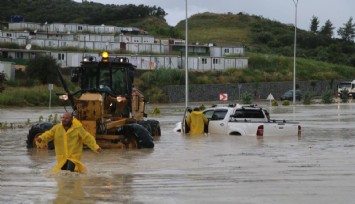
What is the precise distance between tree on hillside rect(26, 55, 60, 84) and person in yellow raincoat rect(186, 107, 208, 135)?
50.5m

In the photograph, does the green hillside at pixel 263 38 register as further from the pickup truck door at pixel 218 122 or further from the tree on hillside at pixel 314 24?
the pickup truck door at pixel 218 122

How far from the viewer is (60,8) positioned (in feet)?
563

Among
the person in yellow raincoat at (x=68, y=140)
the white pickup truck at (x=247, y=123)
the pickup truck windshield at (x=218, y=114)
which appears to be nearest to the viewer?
the person in yellow raincoat at (x=68, y=140)

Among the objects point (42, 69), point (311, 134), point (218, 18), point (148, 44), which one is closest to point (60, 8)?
point (218, 18)

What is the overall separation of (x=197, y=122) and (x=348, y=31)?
5818 inches

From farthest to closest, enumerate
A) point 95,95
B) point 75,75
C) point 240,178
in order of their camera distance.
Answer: point 75,75
point 95,95
point 240,178

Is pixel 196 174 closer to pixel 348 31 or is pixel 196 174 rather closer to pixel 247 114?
pixel 247 114

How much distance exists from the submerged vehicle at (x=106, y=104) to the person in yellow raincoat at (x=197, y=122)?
4179 millimetres

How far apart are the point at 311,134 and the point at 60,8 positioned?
14846cm

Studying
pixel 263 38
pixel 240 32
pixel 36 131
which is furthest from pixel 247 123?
pixel 240 32

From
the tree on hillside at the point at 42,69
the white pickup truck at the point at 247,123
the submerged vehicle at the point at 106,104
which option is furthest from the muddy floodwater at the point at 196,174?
the tree on hillside at the point at 42,69

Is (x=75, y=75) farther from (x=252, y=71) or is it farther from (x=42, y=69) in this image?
(x=252, y=71)

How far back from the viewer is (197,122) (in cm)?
2759

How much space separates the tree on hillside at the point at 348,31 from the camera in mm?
169250
